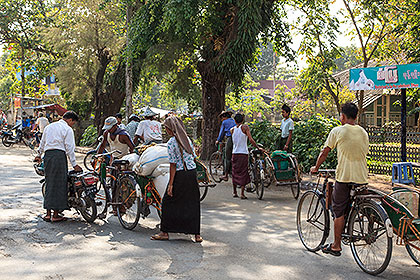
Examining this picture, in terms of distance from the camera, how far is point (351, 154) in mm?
5812

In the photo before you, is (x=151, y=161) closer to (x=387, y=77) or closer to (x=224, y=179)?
(x=224, y=179)

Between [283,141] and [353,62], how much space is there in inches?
2209

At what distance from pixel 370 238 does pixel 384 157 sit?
10.1 meters

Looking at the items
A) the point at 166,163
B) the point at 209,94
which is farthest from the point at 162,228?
the point at 209,94

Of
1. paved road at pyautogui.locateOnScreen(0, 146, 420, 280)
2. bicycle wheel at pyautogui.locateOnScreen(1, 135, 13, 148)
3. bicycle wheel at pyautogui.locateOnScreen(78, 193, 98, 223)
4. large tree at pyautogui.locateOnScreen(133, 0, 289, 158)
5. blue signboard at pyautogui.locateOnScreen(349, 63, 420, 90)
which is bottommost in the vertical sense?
paved road at pyautogui.locateOnScreen(0, 146, 420, 280)

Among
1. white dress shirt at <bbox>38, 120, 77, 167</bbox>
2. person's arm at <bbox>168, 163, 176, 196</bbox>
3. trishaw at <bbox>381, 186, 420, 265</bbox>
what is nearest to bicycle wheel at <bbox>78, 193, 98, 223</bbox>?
white dress shirt at <bbox>38, 120, 77, 167</bbox>

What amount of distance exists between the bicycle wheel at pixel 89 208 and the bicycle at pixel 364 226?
11.8 ft

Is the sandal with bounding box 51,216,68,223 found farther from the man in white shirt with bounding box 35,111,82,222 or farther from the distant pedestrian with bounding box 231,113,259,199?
the distant pedestrian with bounding box 231,113,259,199

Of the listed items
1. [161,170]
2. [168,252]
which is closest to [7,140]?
[161,170]

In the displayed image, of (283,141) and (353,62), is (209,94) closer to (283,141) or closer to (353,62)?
(283,141)

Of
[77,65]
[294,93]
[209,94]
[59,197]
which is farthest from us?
[294,93]

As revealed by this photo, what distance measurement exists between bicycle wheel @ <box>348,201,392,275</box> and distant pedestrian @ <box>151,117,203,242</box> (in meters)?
2.21

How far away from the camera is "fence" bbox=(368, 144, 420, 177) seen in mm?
14610

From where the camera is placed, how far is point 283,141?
489 inches
